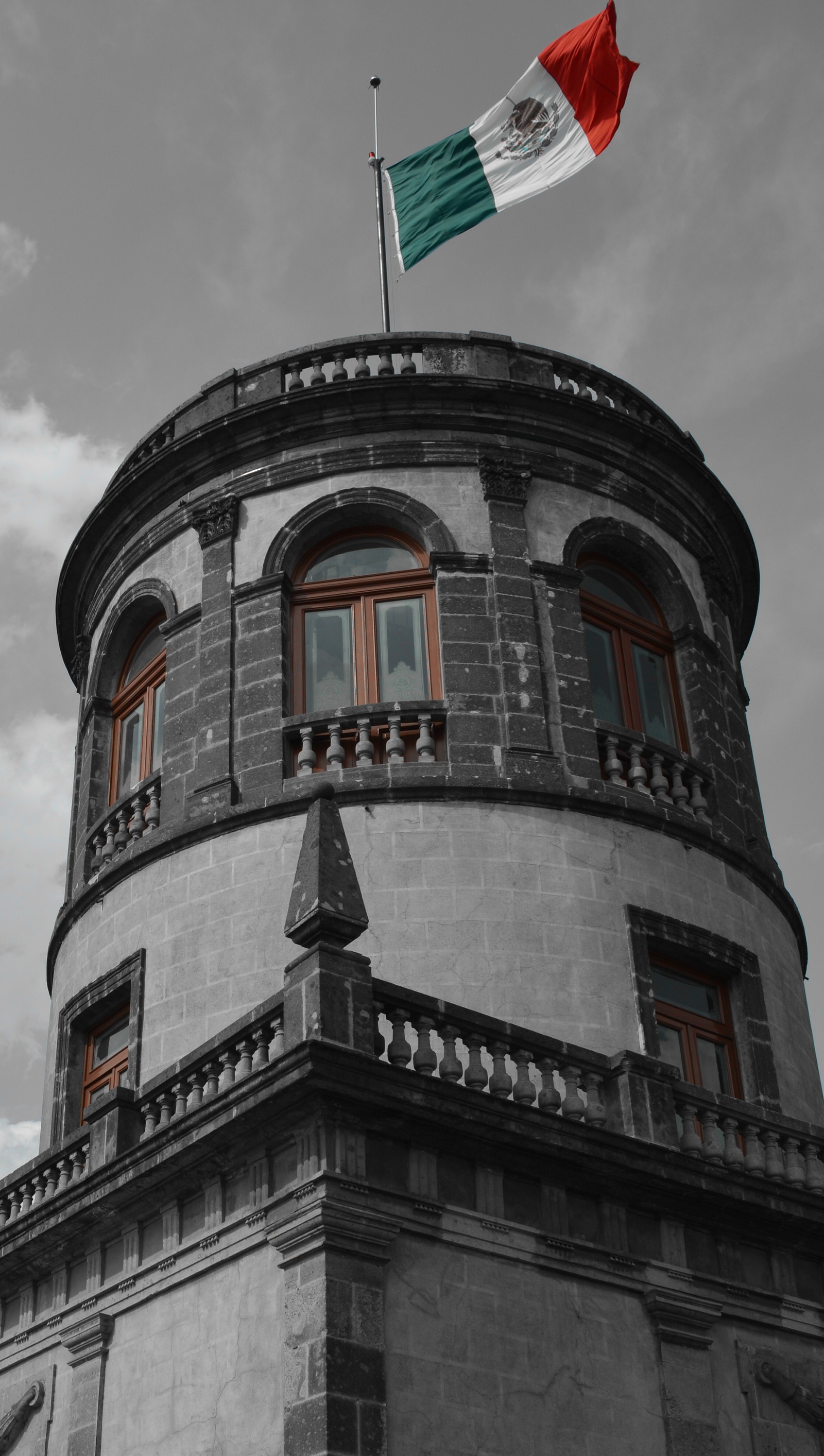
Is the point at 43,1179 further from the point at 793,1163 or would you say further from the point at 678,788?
the point at 678,788

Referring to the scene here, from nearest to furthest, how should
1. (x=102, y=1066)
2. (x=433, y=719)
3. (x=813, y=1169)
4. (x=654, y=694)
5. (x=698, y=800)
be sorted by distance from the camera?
1. (x=813, y=1169)
2. (x=433, y=719)
3. (x=102, y=1066)
4. (x=698, y=800)
5. (x=654, y=694)

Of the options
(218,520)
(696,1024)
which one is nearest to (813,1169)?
(696,1024)

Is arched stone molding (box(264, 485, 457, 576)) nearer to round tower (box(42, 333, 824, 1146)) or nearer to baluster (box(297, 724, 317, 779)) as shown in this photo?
round tower (box(42, 333, 824, 1146))

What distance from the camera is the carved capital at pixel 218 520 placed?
68.3 feet

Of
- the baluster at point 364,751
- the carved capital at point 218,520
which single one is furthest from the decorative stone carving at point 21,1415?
the carved capital at point 218,520

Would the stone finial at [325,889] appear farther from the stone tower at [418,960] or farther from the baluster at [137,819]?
the baluster at [137,819]

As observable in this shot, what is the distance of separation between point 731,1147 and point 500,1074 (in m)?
2.90

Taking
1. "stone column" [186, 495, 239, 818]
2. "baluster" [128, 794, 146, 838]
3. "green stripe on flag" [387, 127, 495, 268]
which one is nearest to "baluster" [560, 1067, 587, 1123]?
"stone column" [186, 495, 239, 818]

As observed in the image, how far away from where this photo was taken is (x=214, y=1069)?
14672mm

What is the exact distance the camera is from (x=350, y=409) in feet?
68.9

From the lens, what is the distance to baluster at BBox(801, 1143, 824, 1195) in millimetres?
16234

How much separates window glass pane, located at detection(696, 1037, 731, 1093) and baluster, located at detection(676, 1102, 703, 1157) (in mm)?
2088

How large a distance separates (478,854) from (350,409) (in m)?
6.35

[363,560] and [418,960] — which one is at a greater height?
[363,560]
